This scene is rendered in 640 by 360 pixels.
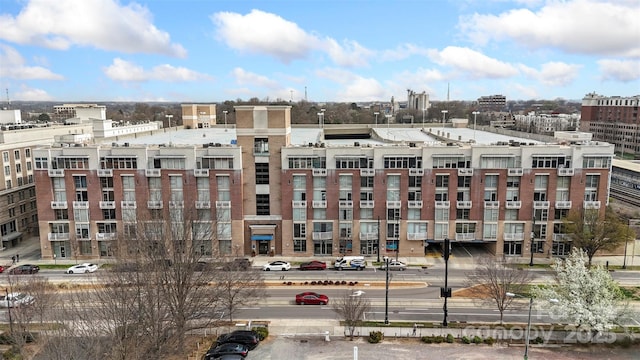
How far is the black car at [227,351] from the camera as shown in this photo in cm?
3806

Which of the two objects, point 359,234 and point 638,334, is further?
point 359,234

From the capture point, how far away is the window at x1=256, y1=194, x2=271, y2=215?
65.9 metres

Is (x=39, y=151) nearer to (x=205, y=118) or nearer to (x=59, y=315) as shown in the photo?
(x=59, y=315)

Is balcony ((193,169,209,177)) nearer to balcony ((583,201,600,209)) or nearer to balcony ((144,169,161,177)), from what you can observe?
balcony ((144,169,161,177))

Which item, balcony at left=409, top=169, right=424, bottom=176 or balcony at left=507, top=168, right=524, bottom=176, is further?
balcony at left=409, top=169, right=424, bottom=176

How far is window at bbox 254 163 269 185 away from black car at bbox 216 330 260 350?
27.5m

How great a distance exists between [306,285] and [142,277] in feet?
70.6

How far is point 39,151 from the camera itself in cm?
6400

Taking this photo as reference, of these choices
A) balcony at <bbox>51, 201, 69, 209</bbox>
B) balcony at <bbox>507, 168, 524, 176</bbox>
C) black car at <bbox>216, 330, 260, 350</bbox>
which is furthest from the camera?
balcony at <bbox>51, 201, 69, 209</bbox>

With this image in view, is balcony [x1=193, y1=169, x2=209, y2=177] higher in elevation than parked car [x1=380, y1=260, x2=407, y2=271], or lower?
higher

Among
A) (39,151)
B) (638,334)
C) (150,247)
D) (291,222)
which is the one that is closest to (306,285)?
(291,222)

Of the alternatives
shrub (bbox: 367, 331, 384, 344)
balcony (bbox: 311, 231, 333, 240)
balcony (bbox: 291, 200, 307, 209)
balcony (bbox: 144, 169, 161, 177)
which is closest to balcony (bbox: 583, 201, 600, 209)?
balcony (bbox: 311, 231, 333, 240)

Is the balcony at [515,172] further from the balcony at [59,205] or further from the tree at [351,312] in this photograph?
the balcony at [59,205]

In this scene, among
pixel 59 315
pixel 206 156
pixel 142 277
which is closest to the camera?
pixel 59 315
